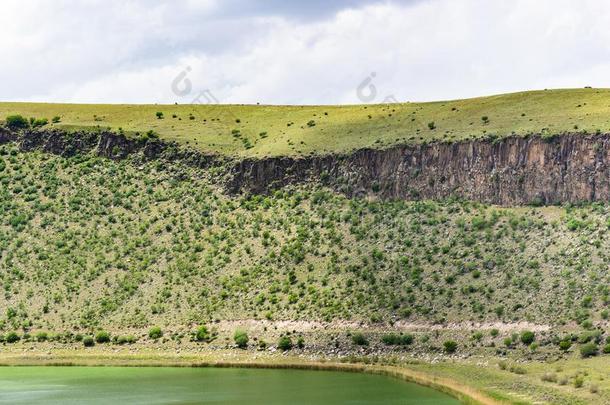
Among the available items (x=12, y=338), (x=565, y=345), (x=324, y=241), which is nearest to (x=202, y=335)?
(x=12, y=338)

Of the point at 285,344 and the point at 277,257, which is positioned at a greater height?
the point at 277,257

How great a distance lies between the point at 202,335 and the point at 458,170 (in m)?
34.7

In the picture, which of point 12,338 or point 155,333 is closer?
point 155,333

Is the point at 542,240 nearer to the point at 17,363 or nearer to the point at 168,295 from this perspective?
the point at 168,295

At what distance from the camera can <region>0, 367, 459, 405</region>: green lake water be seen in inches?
2643

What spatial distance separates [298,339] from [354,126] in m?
43.0

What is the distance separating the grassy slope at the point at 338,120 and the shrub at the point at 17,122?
350 centimetres

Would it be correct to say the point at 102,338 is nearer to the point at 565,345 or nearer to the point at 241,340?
the point at 241,340

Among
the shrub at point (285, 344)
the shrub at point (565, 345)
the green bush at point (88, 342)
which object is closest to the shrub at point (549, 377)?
the shrub at point (565, 345)

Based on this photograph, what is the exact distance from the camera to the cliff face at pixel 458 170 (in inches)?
4343

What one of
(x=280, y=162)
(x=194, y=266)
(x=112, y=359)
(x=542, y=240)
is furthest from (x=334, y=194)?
(x=112, y=359)

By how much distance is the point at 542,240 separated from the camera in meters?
103

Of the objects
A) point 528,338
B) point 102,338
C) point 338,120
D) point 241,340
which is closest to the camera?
point 528,338

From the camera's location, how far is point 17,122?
468 ft
